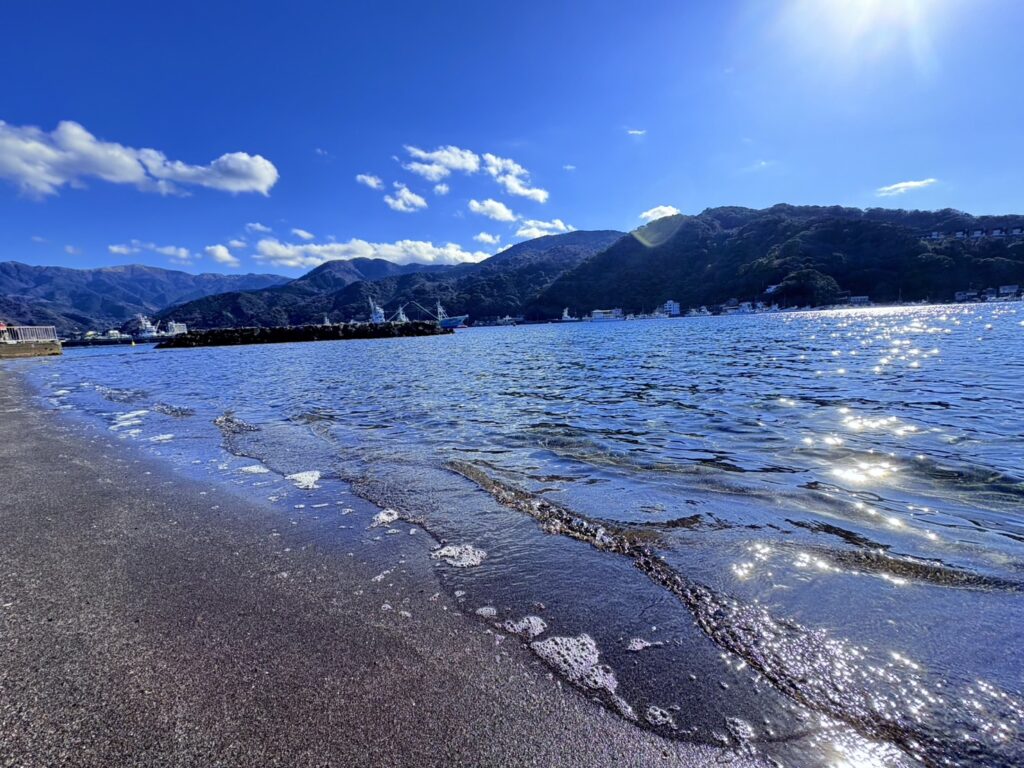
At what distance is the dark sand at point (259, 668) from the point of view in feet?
8.09

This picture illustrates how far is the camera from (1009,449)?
26.7ft

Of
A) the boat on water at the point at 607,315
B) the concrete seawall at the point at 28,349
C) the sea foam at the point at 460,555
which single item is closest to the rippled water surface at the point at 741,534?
the sea foam at the point at 460,555

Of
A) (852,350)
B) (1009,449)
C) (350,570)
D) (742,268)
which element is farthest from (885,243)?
(350,570)

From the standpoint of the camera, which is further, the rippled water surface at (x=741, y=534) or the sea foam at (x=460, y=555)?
the sea foam at (x=460, y=555)

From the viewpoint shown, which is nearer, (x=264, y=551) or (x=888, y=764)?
(x=888, y=764)

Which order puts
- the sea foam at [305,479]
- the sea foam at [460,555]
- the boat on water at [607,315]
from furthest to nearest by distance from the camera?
the boat on water at [607,315] → the sea foam at [305,479] → the sea foam at [460,555]

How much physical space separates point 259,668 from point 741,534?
493 cm

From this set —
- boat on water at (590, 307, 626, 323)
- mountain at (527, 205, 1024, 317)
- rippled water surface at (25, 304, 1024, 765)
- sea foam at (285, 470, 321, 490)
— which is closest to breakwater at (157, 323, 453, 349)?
rippled water surface at (25, 304, 1024, 765)

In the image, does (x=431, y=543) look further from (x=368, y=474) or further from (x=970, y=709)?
(x=970, y=709)

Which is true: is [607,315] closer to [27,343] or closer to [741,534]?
[27,343]

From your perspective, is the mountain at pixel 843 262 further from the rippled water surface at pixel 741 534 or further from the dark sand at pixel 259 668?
the dark sand at pixel 259 668

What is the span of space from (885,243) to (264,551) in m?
191

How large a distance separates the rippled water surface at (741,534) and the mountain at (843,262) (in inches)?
6025

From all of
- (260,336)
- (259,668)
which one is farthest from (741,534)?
(260,336)
